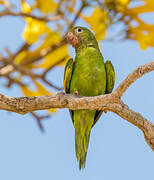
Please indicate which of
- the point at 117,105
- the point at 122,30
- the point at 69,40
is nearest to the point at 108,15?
the point at 122,30

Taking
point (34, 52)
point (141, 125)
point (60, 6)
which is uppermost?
point (60, 6)

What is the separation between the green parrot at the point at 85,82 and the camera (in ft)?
11.0

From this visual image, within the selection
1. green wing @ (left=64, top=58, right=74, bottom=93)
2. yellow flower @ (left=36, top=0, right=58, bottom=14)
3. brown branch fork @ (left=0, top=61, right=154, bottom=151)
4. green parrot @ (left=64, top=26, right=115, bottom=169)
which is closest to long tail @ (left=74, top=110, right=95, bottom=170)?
green parrot @ (left=64, top=26, right=115, bottom=169)

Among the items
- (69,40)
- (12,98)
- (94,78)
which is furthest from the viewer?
(69,40)

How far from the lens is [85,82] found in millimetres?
3326

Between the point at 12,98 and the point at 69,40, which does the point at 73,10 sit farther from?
the point at 12,98

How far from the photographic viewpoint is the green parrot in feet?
11.0

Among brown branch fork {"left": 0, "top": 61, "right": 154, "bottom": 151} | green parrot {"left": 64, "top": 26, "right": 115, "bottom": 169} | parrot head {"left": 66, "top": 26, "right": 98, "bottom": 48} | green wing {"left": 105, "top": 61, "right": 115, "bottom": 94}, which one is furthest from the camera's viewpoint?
parrot head {"left": 66, "top": 26, "right": 98, "bottom": 48}

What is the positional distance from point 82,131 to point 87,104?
0.76m

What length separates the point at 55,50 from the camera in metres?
3.71

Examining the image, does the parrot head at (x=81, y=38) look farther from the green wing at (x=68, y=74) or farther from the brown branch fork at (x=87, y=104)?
the brown branch fork at (x=87, y=104)

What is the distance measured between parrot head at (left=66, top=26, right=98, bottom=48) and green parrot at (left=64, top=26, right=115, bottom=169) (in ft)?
0.16

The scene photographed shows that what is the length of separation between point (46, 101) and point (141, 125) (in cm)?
62

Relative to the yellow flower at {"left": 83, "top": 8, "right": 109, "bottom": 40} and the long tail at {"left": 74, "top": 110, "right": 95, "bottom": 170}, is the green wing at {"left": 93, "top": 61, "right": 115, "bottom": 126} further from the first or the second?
the yellow flower at {"left": 83, "top": 8, "right": 109, "bottom": 40}
